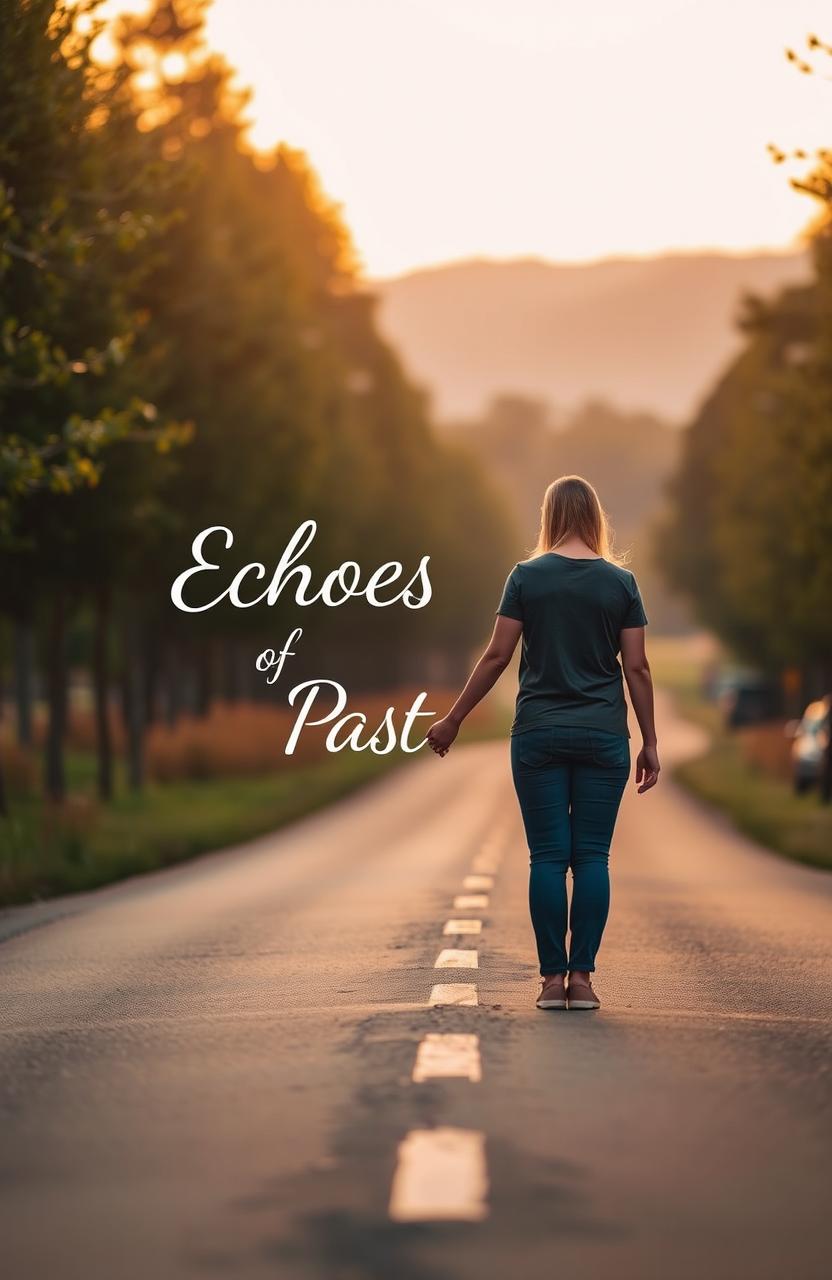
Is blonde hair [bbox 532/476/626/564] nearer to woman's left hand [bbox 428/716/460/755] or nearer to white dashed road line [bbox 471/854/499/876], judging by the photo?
woman's left hand [bbox 428/716/460/755]

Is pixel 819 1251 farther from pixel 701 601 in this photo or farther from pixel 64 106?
pixel 701 601

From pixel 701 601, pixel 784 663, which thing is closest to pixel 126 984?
pixel 784 663

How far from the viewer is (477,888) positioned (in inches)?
637

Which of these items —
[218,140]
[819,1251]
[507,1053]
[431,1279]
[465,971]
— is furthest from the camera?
[218,140]

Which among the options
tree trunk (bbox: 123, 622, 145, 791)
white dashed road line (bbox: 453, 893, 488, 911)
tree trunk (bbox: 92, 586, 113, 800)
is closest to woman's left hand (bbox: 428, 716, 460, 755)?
white dashed road line (bbox: 453, 893, 488, 911)

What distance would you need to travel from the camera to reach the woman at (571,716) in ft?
27.5

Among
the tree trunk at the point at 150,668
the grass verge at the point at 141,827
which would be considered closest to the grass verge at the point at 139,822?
the grass verge at the point at 141,827

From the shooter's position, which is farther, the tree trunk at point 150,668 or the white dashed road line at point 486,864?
the tree trunk at point 150,668

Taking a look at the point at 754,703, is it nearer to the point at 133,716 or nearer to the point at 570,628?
the point at 133,716

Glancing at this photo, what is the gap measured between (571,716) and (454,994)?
3.85 feet

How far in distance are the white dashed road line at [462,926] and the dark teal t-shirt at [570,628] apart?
3333mm

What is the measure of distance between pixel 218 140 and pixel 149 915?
103 ft

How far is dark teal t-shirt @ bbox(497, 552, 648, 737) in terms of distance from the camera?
844 cm

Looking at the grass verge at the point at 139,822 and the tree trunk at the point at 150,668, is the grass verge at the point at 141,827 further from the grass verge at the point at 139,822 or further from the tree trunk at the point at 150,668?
the tree trunk at the point at 150,668
